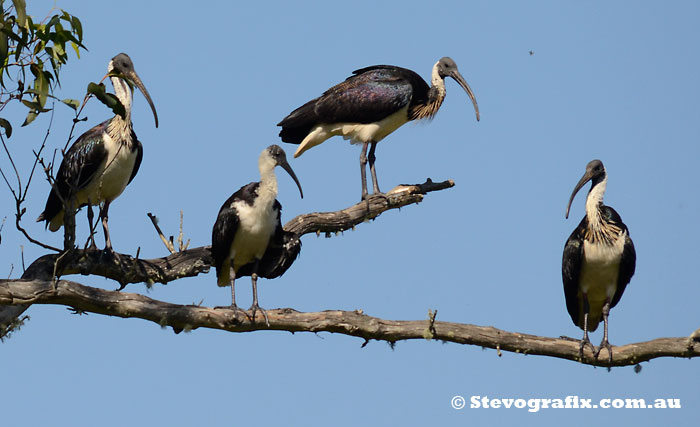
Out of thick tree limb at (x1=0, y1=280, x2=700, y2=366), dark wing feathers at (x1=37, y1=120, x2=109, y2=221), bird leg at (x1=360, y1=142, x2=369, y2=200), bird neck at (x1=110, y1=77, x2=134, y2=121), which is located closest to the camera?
thick tree limb at (x1=0, y1=280, x2=700, y2=366)

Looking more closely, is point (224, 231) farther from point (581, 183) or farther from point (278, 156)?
point (581, 183)

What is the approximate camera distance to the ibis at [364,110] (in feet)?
44.1

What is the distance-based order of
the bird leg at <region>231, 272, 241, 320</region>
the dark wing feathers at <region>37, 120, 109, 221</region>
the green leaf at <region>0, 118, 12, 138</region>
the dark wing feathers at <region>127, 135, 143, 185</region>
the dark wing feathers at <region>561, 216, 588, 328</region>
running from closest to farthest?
the green leaf at <region>0, 118, 12, 138</region> < the bird leg at <region>231, 272, 241, 320</region> < the dark wing feathers at <region>37, 120, 109, 221</region> < the dark wing feathers at <region>561, 216, 588, 328</region> < the dark wing feathers at <region>127, 135, 143, 185</region>

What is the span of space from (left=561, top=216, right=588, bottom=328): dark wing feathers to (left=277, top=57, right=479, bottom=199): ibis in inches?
120

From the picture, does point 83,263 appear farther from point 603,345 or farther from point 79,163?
point 603,345

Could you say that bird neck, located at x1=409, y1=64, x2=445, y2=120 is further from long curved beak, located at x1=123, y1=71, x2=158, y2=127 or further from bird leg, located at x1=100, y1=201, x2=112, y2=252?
bird leg, located at x1=100, y1=201, x2=112, y2=252

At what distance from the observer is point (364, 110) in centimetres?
1340

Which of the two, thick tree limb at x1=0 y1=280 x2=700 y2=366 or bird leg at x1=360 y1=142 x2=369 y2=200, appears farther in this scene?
bird leg at x1=360 y1=142 x2=369 y2=200

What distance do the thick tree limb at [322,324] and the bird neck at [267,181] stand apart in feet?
4.61

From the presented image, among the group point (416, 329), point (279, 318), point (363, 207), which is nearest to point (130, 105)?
point (363, 207)

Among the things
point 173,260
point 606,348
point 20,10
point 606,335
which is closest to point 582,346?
point 606,348

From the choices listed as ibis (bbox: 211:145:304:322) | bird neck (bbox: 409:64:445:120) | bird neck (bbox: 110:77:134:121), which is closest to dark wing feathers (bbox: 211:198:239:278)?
ibis (bbox: 211:145:304:322)

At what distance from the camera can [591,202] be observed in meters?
11.0

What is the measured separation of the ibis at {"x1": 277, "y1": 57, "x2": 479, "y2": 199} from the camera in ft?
44.1
